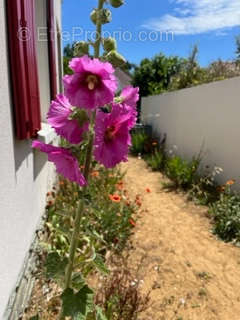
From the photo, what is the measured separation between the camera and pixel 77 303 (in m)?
0.87

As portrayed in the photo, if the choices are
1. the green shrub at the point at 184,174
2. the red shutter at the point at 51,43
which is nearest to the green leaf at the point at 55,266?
the red shutter at the point at 51,43

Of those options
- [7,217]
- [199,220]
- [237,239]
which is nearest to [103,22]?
[7,217]

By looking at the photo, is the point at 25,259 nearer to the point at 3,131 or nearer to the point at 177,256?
the point at 3,131

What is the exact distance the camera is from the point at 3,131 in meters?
1.29

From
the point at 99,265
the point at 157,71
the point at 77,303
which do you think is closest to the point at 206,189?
the point at 99,265

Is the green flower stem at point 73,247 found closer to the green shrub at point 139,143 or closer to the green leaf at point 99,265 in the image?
the green leaf at point 99,265

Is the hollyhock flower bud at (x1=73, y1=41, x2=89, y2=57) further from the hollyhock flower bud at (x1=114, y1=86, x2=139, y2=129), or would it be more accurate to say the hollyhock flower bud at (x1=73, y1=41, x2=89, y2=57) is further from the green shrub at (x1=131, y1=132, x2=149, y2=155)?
the green shrub at (x1=131, y1=132, x2=149, y2=155)

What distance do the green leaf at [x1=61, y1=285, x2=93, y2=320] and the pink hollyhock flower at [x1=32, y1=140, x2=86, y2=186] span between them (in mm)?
442

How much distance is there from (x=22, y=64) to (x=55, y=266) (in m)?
1.16

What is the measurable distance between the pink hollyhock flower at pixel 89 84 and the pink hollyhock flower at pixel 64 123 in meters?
0.10

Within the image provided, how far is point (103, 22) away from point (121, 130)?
385mm

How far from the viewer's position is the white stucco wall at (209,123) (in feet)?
11.7

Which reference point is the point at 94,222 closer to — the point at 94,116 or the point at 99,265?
the point at 99,265

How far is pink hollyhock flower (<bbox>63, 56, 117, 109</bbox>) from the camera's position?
64cm
